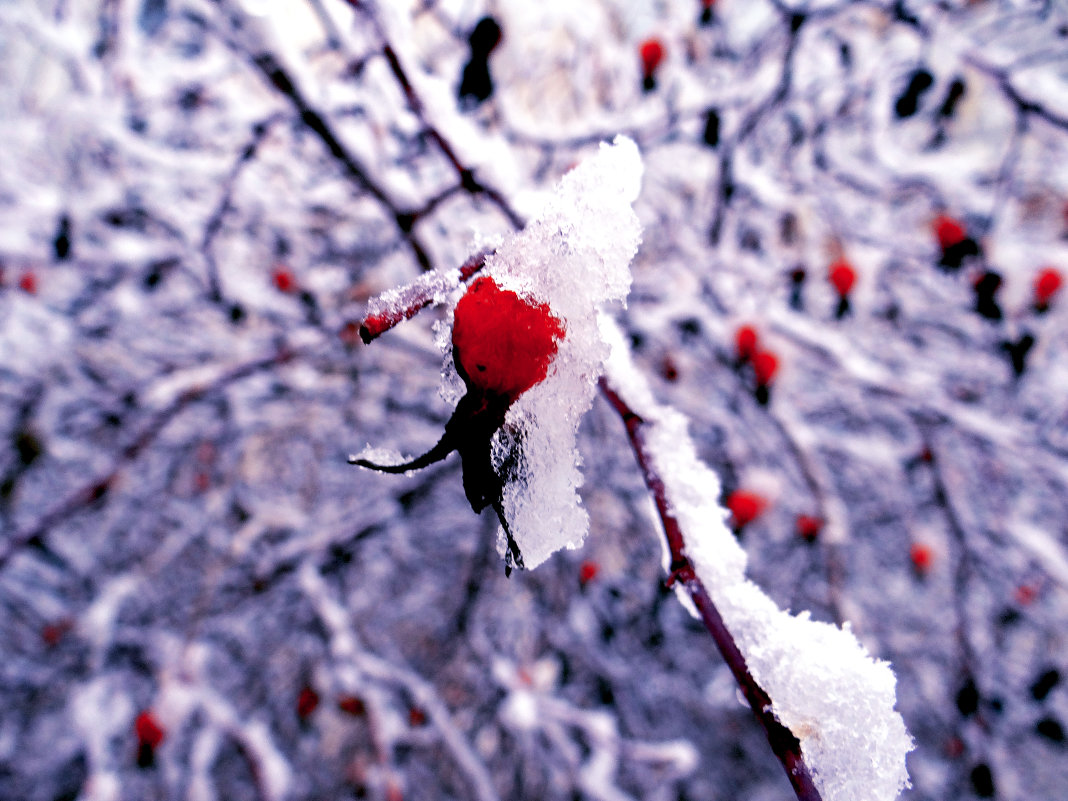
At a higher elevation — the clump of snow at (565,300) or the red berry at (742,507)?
the clump of snow at (565,300)

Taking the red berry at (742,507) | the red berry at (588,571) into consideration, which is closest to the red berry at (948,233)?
the red berry at (742,507)

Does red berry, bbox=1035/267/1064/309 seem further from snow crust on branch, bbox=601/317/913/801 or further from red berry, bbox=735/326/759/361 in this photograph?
snow crust on branch, bbox=601/317/913/801

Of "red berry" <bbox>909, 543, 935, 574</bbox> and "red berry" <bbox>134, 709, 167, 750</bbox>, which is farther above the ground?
"red berry" <bbox>134, 709, 167, 750</bbox>

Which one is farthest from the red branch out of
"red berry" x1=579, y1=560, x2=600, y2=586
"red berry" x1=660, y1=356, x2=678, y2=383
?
"red berry" x1=579, y1=560, x2=600, y2=586

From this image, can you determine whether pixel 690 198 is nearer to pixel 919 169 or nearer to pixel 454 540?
pixel 919 169

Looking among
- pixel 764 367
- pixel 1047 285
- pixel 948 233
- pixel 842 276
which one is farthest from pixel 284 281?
pixel 1047 285

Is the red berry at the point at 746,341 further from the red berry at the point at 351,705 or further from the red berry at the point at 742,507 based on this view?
the red berry at the point at 351,705
